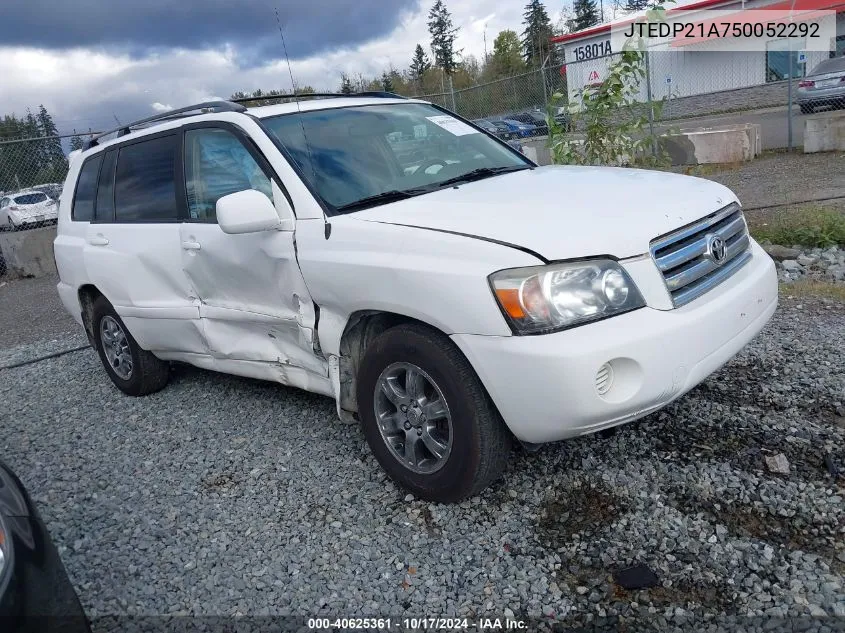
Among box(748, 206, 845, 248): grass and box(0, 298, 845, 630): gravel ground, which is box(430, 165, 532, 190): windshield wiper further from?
box(748, 206, 845, 248): grass

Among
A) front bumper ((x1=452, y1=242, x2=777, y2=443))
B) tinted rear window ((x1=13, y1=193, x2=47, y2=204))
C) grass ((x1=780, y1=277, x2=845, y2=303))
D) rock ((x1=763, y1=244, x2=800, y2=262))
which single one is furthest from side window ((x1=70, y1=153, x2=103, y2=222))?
tinted rear window ((x1=13, y1=193, x2=47, y2=204))

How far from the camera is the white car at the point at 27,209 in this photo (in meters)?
12.9

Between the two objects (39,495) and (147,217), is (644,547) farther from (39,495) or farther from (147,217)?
(147,217)

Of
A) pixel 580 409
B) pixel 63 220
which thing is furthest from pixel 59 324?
pixel 580 409

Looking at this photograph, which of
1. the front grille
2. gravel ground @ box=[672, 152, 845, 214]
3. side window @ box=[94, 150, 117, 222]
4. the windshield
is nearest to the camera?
the front grille

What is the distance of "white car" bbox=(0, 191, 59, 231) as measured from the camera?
12.9 meters

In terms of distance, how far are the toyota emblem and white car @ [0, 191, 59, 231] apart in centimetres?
1231

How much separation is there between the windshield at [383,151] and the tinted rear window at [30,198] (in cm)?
1140

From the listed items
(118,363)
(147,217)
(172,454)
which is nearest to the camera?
(172,454)

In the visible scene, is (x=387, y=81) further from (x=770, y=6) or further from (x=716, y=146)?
(x=770, y=6)

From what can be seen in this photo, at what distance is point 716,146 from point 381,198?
37.7 feet

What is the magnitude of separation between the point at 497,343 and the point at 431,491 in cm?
86

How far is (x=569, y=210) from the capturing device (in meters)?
2.97

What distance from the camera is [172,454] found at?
4.16m
